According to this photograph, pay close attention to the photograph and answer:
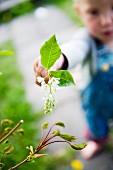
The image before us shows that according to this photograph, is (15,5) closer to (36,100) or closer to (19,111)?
(36,100)

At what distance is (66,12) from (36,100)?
1.45 m

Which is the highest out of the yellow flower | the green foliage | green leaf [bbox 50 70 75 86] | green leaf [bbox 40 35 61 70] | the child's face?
the child's face

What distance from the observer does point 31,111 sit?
2.09 meters

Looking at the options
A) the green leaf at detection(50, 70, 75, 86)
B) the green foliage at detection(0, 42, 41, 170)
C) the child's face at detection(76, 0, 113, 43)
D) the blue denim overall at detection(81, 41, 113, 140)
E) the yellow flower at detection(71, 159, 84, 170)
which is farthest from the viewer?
the green foliage at detection(0, 42, 41, 170)

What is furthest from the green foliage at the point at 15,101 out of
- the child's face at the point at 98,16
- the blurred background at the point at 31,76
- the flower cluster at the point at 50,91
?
the flower cluster at the point at 50,91

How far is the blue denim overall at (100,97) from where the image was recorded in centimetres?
143

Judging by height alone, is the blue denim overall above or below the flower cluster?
below

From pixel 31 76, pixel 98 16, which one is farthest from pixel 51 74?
pixel 31 76

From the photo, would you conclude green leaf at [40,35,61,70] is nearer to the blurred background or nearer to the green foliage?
the blurred background

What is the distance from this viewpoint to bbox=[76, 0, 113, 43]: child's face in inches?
50.1

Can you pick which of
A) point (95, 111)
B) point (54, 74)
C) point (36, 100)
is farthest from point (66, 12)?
point (54, 74)

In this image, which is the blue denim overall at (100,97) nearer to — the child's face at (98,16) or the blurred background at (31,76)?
the child's face at (98,16)

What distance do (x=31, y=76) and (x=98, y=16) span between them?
4.26 feet

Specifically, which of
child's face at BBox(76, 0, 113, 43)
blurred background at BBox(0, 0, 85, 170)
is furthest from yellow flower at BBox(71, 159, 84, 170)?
child's face at BBox(76, 0, 113, 43)
